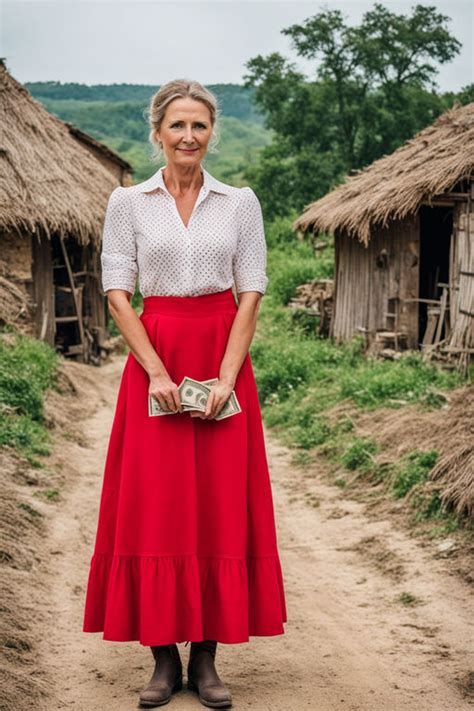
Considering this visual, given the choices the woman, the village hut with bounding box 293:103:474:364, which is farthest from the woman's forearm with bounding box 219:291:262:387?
the village hut with bounding box 293:103:474:364

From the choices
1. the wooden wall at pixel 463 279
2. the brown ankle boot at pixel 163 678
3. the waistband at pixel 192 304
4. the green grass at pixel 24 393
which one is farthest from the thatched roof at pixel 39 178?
the brown ankle boot at pixel 163 678

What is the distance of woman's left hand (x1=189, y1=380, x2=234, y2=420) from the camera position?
9.86 ft

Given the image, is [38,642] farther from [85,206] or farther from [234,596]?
[85,206]

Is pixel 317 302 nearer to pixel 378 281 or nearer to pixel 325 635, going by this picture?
pixel 378 281

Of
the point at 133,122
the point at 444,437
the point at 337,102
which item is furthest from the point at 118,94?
the point at 444,437

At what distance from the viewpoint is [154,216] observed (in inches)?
122

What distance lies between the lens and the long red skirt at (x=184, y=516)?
9.83 feet

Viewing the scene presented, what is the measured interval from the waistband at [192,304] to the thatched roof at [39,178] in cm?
840

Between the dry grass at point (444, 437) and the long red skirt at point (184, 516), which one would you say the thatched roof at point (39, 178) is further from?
the long red skirt at point (184, 516)

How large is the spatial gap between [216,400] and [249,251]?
0.55 meters

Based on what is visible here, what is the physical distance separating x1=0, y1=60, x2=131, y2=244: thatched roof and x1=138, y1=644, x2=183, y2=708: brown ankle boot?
342 inches

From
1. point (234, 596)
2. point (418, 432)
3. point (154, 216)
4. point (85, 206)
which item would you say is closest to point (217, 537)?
point (234, 596)

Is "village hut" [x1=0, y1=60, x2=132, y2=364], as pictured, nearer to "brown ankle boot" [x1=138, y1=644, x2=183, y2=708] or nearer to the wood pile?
the wood pile

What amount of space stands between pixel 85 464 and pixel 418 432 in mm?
2660
